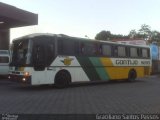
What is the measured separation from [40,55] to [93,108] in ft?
24.1

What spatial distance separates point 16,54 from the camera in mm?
18812

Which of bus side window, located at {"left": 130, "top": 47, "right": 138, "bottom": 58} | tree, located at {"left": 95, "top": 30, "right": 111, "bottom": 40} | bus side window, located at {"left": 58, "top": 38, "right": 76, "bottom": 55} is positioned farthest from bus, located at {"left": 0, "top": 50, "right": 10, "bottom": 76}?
tree, located at {"left": 95, "top": 30, "right": 111, "bottom": 40}

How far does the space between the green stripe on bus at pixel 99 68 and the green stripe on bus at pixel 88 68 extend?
0.80 feet

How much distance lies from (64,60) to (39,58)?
1.88 meters

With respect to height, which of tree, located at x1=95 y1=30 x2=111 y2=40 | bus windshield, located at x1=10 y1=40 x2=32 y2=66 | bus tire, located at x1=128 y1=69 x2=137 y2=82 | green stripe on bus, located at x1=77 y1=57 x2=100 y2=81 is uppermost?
tree, located at x1=95 y1=30 x2=111 y2=40

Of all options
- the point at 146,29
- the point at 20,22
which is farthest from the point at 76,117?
the point at 146,29

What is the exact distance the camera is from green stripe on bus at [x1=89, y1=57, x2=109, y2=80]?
21.8 metres

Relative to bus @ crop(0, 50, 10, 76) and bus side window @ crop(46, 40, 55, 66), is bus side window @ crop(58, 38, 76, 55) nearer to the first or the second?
bus side window @ crop(46, 40, 55, 66)

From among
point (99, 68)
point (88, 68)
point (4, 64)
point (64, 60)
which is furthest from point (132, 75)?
point (4, 64)

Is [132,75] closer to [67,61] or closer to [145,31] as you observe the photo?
[67,61]

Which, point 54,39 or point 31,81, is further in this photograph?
point 54,39

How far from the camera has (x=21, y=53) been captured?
18.4 m

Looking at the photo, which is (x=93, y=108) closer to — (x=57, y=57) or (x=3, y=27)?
(x=57, y=57)

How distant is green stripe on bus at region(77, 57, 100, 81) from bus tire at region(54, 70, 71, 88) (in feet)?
4.64
